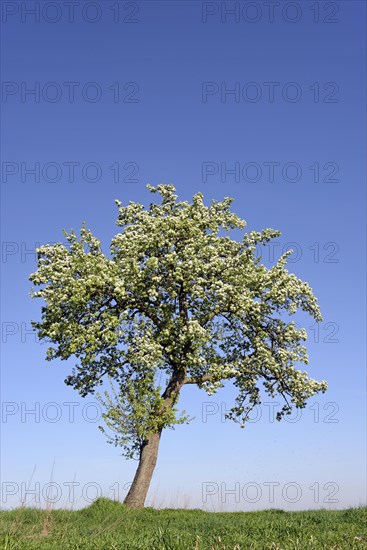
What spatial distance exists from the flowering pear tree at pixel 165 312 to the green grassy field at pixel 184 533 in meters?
6.24

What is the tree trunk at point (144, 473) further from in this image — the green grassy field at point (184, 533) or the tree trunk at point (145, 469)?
the green grassy field at point (184, 533)

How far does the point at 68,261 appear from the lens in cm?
3328

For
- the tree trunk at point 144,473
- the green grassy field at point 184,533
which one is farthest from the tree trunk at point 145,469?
the green grassy field at point 184,533

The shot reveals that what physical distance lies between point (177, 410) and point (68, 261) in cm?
966

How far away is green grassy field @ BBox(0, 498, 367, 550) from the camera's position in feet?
42.3

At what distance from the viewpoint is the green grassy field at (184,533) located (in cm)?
1291

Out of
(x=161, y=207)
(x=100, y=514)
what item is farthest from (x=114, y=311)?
(x=100, y=514)

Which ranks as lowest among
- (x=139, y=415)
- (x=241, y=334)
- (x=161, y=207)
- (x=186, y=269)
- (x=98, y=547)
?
(x=98, y=547)

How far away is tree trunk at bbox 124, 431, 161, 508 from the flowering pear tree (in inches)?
2.0

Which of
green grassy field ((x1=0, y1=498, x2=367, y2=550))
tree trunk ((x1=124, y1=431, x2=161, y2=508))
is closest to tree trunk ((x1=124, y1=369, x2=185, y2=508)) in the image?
tree trunk ((x1=124, y1=431, x2=161, y2=508))

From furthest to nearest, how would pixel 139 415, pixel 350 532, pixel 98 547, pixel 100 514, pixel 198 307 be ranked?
1. pixel 198 307
2. pixel 139 415
3. pixel 100 514
4. pixel 350 532
5. pixel 98 547

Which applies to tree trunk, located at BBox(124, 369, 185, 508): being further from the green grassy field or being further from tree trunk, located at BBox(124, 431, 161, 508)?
the green grassy field

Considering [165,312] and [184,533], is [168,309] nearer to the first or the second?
[165,312]

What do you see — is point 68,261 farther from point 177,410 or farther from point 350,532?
point 350,532
